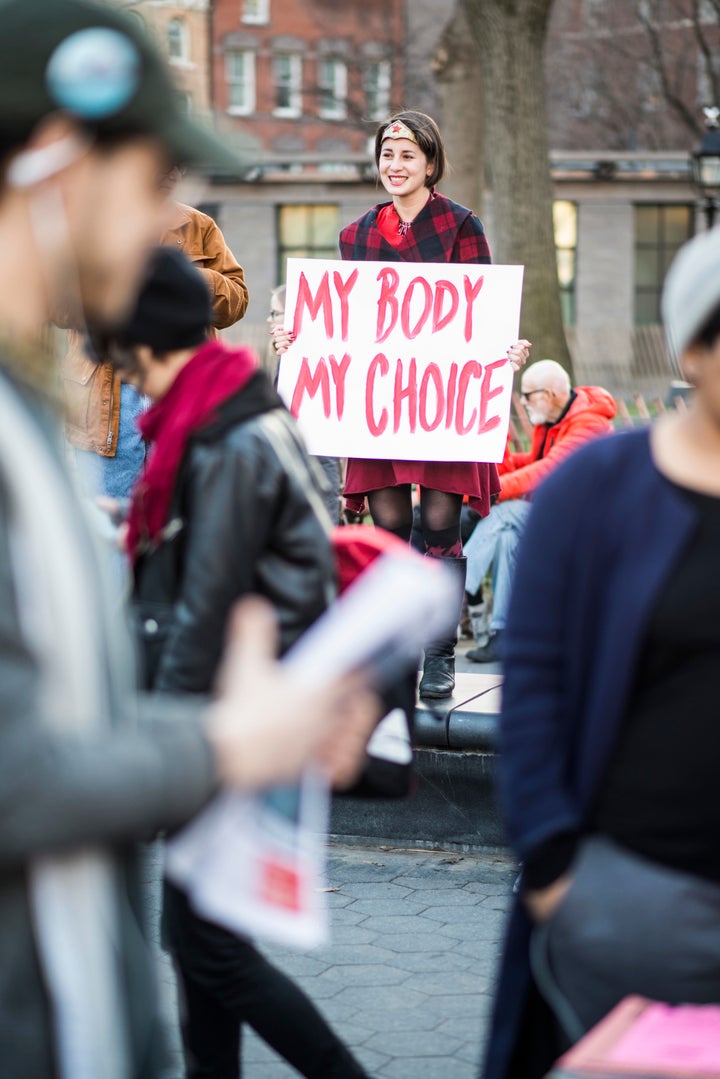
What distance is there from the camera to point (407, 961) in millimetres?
4254

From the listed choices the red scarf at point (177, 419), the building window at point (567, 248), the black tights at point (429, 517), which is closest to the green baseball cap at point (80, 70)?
the red scarf at point (177, 419)

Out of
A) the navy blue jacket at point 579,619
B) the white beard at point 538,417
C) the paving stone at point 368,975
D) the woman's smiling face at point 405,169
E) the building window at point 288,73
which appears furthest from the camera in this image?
the building window at point 288,73

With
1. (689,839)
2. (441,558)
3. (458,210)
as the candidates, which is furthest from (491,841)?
(689,839)

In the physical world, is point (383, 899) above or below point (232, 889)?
below

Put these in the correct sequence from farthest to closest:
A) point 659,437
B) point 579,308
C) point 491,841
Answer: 1. point 579,308
2. point 491,841
3. point 659,437

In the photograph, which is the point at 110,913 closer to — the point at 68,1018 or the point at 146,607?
the point at 68,1018

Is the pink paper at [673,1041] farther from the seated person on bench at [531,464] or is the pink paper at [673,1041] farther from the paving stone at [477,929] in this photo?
the seated person on bench at [531,464]

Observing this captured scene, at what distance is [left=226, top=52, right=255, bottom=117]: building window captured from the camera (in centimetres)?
5294

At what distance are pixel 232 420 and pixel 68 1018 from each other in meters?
1.37

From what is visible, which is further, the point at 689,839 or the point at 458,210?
the point at 458,210

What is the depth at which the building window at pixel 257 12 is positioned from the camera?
52938 mm

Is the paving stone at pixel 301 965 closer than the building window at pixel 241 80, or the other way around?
the paving stone at pixel 301 965

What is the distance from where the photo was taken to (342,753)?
1652 mm

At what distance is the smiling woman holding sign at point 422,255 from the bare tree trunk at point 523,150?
10222mm
